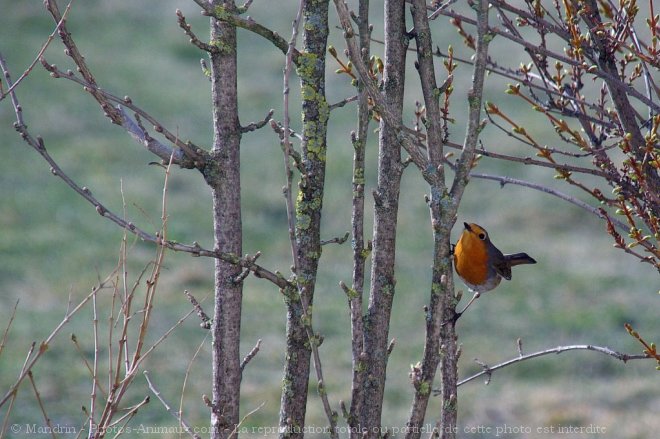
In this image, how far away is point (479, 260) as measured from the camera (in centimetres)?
436

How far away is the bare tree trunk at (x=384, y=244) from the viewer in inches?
109

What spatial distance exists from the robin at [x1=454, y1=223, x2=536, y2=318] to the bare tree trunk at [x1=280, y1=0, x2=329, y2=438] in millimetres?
1668

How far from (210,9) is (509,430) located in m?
6.19

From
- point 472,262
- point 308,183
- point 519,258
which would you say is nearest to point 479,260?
point 472,262

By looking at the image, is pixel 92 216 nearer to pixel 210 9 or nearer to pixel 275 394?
pixel 275 394

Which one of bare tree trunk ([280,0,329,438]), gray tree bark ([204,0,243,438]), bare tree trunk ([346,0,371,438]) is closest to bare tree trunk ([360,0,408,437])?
bare tree trunk ([346,0,371,438])

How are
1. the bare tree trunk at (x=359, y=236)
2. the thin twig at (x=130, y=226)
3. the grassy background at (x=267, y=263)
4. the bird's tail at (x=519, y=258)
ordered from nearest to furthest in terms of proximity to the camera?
the thin twig at (x=130, y=226)
the bare tree trunk at (x=359, y=236)
the bird's tail at (x=519, y=258)
the grassy background at (x=267, y=263)

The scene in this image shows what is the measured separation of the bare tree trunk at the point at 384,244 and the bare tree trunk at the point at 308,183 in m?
0.19

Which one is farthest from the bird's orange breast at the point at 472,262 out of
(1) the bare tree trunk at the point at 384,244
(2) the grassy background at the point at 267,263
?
(2) the grassy background at the point at 267,263

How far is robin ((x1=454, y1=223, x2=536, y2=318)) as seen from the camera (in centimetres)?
435

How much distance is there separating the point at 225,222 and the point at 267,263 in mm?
9387

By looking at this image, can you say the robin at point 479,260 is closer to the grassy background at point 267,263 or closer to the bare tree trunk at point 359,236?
the bare tree trunk at point 359,236

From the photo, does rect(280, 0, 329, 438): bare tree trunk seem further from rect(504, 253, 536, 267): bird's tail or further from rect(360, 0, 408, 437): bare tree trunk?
rect(504, 253, 536, 267): bird's tail

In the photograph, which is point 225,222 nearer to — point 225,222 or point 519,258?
point 225,222
